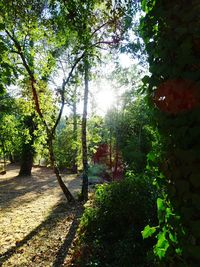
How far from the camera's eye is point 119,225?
668 cm

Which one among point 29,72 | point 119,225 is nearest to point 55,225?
point 119,225

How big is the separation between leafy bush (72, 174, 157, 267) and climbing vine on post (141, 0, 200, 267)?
3.40m

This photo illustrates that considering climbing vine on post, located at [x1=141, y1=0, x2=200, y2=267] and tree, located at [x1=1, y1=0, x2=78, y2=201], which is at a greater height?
tree, located at [x1=1, y1=0, x2=78, y2=201]

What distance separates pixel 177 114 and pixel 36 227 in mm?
8235

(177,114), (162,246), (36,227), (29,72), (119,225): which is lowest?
(36,227)

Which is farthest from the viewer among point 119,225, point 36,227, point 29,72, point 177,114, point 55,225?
point 29,72

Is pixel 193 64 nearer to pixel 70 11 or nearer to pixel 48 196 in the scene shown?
pixel 70 11

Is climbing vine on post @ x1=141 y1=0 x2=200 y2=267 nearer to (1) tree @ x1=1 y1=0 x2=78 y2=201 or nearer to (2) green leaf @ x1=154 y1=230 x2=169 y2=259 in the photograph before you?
(2) green leaf @ x1=154 y1=230 x2=169 y2=259

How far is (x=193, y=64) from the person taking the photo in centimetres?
191

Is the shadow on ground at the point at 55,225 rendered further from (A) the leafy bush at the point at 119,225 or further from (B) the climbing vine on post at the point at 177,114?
(B) the climbing vine on post at the point at 177,114

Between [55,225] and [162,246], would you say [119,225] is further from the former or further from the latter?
[162,246]

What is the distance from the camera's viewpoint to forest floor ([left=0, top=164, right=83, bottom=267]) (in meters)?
6.89

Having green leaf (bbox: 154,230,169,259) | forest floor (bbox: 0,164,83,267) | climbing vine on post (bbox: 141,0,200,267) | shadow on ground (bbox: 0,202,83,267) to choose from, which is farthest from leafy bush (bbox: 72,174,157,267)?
climbing vine on post (bbox: 141,0,200,267)

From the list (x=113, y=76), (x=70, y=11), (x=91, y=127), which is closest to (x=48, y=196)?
(x=91, y=127)
